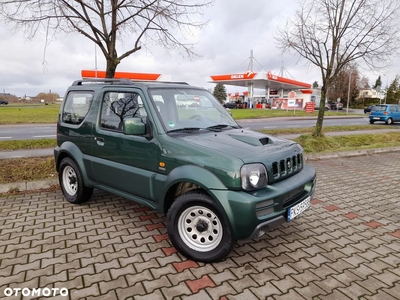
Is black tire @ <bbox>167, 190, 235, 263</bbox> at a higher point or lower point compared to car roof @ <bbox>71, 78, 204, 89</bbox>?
lower

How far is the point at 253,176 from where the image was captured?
2.86 metres

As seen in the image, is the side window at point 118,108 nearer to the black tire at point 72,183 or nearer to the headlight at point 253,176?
the black tire at point 72,183

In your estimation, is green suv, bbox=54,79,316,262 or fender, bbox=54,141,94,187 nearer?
green suv, bbox=54,79,316,262

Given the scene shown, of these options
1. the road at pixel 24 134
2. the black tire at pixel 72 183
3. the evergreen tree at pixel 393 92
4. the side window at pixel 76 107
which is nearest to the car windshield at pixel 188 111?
the side window at pixel 76 107

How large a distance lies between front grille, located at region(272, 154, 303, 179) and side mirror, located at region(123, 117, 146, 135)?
1.55 m

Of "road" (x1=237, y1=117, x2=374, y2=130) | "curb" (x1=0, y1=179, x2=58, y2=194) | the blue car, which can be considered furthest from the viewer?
the blue car

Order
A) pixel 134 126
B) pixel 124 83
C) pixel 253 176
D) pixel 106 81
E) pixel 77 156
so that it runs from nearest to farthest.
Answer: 1. pixel 253 176
2. pixel 134 126
3. pixel 124 83
4. pixel 106 81
5. pixel 77 156

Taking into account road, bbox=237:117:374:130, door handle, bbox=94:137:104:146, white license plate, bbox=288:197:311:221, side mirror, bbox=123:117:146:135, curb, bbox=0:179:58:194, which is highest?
side mirror, bbox=123:117:146:135

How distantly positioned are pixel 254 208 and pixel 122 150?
1.88 m

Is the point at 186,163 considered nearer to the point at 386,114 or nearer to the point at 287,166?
the point at 287,166

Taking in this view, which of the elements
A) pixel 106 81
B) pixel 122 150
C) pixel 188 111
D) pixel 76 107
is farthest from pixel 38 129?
pixel 188 111

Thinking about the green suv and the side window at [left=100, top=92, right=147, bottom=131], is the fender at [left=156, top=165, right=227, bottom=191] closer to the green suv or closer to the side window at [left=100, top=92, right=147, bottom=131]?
the green suv

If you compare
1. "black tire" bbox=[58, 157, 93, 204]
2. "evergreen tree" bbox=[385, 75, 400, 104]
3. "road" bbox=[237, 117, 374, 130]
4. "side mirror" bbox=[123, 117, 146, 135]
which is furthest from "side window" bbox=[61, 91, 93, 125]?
"evergreen tree" bbox=[385, 75, 400, 104]

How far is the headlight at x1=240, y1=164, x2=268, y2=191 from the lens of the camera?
282 cm
